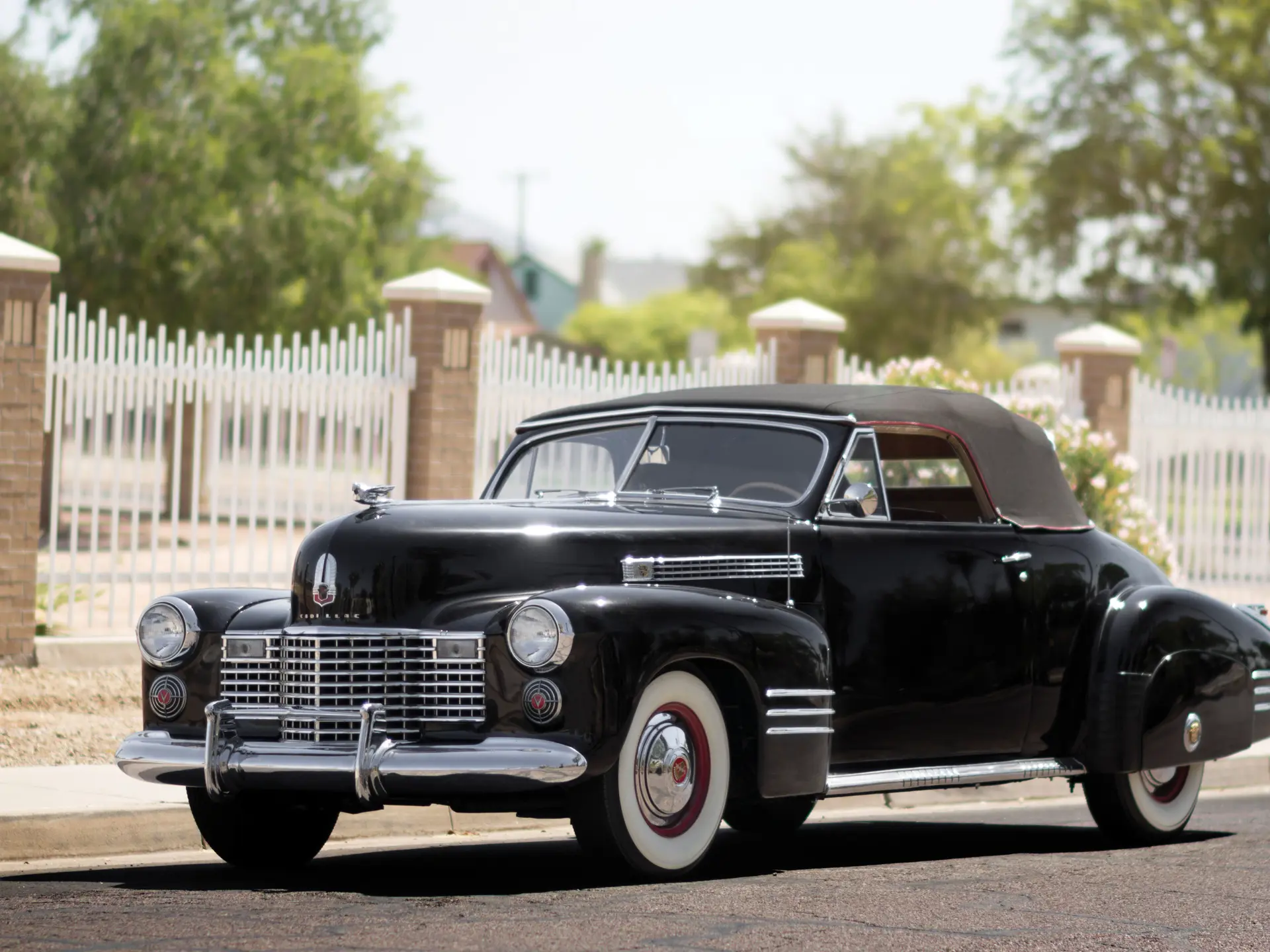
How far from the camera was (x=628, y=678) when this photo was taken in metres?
6.79

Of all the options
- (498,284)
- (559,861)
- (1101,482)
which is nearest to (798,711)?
(559,861)

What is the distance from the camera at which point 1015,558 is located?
8617 millimetres

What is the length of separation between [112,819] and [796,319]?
1063 cm

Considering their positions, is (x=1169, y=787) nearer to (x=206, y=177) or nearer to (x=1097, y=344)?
(x=1097, y=344)

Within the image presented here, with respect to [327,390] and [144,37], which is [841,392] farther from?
[144,37]

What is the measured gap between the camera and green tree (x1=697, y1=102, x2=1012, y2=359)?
68500 millimetres

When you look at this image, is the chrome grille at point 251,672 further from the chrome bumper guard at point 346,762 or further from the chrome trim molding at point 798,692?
the chrome trim molding at point 798,692

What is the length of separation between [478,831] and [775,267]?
6692 centimetres

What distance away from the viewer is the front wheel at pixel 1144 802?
29.5 ft

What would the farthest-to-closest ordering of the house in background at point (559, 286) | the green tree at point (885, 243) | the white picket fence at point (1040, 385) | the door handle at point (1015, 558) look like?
the house in background at point (559, 286) → the green tree at point (885, 243) → the white picket fence at point (1040, 385) → the door handle at point (1015, 558)

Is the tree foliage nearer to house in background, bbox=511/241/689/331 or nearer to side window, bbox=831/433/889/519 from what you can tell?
side window, bbox=831/433/889/519

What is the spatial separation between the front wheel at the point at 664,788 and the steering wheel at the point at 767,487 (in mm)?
1177

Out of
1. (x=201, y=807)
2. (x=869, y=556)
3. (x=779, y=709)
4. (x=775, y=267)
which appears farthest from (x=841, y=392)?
(x=775, y=267)

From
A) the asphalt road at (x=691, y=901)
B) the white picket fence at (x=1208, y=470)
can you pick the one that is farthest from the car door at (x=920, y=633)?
the white picket fence at (x=1208, y=470)
